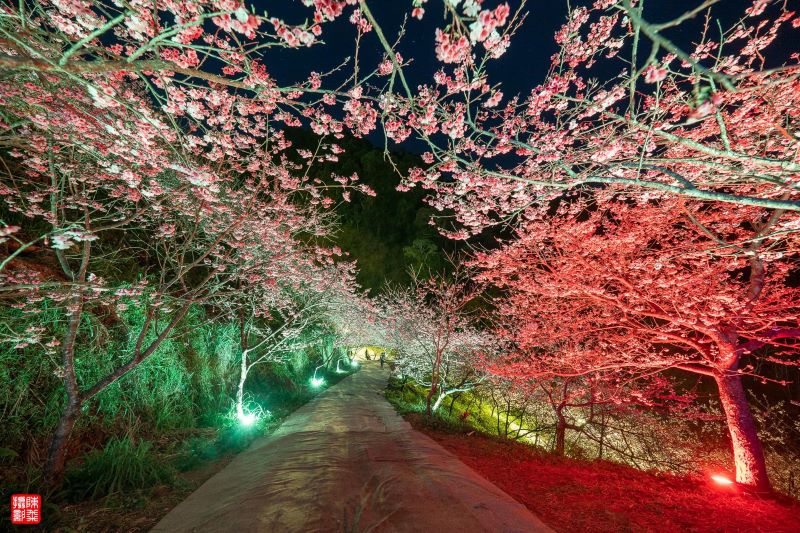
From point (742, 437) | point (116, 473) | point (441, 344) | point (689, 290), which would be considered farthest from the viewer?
point (441, 344)

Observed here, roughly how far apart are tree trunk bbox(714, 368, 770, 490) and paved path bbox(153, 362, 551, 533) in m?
5.92

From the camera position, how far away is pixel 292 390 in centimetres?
1304

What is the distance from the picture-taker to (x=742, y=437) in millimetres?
6512

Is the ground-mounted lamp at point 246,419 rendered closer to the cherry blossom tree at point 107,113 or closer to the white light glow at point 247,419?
the white light glow at point 247,419

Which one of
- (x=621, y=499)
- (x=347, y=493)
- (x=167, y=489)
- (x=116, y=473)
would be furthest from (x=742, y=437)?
(x=116, y=473)

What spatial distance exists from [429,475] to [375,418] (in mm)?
5111

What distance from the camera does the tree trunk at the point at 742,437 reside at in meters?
6.19

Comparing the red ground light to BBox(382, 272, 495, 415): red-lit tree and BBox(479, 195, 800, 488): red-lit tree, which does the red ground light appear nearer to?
BBox(479, 195, 800, 488): red-lit tree

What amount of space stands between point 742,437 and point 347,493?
8.79 metres

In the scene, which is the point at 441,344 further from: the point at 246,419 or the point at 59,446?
the point at 59,446

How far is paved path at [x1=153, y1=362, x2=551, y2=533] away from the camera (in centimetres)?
394

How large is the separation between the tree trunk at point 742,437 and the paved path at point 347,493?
5923 millimetres

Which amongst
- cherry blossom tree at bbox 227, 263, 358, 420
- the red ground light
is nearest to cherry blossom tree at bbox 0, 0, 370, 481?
cherry blossom tree at bbox 227, 263, 358, 420

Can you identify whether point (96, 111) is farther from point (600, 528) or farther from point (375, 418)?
point (375, 418)
